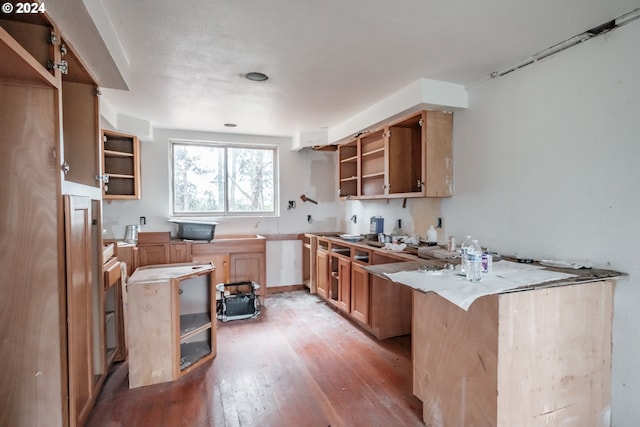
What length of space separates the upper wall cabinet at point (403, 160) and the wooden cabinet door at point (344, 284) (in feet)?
2.58

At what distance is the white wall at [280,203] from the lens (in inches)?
163

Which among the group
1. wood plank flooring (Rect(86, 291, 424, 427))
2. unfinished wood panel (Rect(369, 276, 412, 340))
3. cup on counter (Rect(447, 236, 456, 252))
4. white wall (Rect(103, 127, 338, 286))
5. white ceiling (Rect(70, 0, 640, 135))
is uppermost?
white ceiling (Rect(70, 0, 640, 135))

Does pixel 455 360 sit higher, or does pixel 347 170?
pixel 347 170

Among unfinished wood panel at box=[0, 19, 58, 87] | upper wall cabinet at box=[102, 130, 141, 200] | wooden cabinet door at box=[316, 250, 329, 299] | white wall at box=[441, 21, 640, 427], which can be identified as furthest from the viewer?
wooden cabinet door at box=[316, 250, 329, 299]

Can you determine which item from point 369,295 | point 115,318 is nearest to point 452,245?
point 369,295

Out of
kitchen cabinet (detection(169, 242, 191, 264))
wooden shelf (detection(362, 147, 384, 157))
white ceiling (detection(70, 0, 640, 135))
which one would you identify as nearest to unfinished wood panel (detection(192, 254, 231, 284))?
kitchen cabinet (detection(169, 242, 191, 264))

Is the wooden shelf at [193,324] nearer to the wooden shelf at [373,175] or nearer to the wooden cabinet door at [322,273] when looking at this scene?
the wooden cabinet door at [322,273]

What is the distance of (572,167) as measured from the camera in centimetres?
197

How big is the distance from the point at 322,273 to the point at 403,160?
178 centimetres

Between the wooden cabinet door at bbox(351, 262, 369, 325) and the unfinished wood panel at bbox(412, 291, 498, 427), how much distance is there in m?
1.15

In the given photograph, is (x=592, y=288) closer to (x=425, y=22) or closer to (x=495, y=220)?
(x=495, y=220)

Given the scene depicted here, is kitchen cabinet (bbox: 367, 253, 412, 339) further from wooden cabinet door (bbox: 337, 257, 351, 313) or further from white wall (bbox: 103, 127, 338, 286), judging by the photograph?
white wall (bbox: 103, 127, 338, 286)

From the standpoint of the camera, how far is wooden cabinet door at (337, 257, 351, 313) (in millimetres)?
3449

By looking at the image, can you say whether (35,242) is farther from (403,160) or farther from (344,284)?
(403,160)
